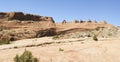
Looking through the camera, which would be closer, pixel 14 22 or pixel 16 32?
pixel 16 32

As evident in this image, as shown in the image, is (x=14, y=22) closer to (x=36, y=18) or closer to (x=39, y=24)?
(x=39, y=24)

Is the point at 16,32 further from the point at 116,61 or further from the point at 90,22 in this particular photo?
the point at 116,61

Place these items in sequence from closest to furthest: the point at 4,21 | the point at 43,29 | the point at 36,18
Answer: the point at 43,29
the point at 4,21
the point at 36,18

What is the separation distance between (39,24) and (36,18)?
35.9ft

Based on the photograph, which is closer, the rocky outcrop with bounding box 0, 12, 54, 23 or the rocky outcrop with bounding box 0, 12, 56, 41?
the rocky outcrop with bounding box 0, 12, 56, 41

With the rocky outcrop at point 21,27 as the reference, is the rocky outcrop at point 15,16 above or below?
above

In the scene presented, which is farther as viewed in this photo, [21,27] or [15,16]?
[15,16]

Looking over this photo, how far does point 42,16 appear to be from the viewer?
77875mm

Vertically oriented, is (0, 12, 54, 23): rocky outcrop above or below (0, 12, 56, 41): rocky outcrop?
above

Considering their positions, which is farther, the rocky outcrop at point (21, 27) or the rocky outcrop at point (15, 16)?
the rocky outcrop at point (15, 16)

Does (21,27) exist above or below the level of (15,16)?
below

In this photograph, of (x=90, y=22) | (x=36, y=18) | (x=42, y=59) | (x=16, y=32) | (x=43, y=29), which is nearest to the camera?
(x=42, y=59)

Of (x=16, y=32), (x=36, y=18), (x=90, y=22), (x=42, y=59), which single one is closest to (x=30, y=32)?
(x=16, y=32)

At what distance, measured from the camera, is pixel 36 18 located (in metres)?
75.2
